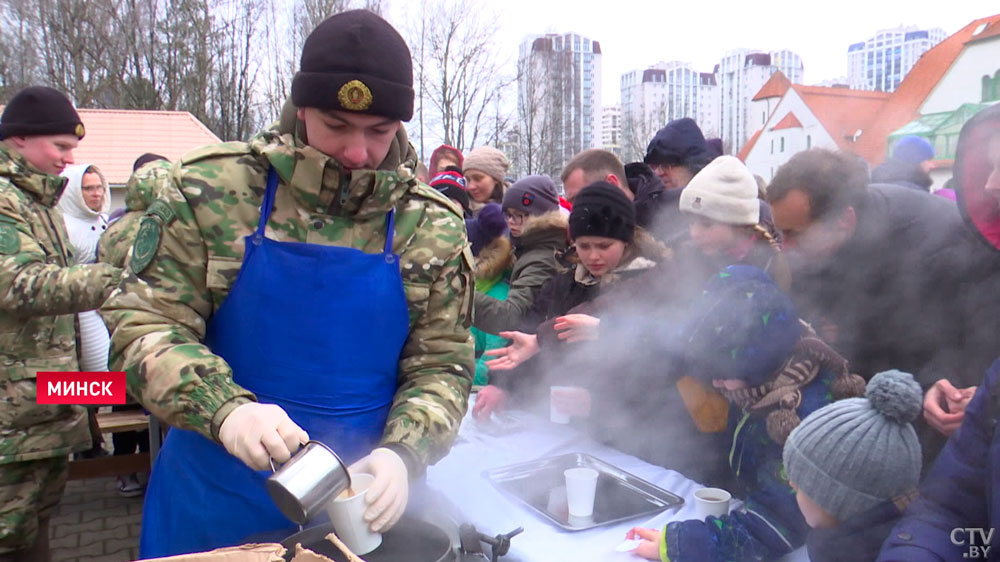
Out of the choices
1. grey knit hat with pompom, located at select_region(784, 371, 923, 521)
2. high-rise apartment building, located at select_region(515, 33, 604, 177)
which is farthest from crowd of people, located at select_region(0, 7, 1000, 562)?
high-rise apartment building, located at select_region(515, 33, 604, 177)

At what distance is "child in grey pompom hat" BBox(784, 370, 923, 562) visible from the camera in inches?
53.2

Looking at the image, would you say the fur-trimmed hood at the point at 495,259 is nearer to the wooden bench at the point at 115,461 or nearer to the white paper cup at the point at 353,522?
the white paper cup at the point at 353,522

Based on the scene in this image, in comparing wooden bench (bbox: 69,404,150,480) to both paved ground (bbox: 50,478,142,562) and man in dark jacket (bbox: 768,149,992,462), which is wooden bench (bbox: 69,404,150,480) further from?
man in dark jacket (bbox: 768,149,992,462)

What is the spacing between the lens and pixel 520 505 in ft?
6.37

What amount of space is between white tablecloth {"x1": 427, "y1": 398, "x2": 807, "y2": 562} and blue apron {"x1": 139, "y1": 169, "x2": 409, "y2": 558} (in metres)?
0.50

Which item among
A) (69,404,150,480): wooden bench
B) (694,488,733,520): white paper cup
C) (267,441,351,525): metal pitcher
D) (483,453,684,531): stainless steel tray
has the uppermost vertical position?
(267,441,351,525): metal pitcher

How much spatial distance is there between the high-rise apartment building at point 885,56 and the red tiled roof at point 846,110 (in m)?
0.04

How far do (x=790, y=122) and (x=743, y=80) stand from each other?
226 cm

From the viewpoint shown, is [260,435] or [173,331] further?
[173,331]

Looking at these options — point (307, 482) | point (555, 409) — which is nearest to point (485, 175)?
point (555, 409)

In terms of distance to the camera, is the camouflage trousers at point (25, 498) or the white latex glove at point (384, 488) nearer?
the white latex glove at point (384, 488)

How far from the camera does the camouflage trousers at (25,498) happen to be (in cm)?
257

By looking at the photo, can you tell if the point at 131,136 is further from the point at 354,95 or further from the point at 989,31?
the point at 989,31

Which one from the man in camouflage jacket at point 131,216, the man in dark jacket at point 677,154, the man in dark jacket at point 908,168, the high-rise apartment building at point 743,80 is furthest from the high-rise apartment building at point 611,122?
the man in camouflage jacket at point 131,216
